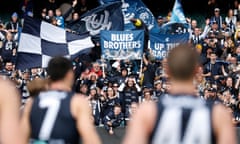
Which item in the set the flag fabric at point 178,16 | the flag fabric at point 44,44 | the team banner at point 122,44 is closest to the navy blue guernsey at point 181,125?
the flag fabric at point 44,44

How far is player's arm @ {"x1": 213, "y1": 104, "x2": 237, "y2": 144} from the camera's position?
4113mm

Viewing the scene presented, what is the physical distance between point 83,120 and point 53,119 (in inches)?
9.0

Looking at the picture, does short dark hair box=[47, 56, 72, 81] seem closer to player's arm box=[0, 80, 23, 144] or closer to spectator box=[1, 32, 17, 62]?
player's arm box=[0, 80, 23, 144]

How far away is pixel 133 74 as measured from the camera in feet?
56.8

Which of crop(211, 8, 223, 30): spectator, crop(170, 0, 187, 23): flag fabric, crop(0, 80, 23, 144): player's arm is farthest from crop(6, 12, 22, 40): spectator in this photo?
crop(0, 80, 23, 144): player's arm

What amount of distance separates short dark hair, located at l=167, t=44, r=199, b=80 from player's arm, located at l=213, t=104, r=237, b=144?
0.26 metres

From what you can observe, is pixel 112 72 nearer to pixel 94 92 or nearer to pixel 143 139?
→ pixel 94 92

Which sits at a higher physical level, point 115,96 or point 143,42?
point 143,42

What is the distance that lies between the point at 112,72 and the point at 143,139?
13700 mm

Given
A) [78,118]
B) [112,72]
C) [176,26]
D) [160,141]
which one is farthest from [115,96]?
[160,141]

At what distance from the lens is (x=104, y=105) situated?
616 inches

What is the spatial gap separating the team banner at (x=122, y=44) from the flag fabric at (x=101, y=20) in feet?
2.77

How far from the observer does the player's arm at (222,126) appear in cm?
411

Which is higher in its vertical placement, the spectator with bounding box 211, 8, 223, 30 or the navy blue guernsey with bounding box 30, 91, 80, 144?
the spectator with bounding box 211, 8, 223, 30
